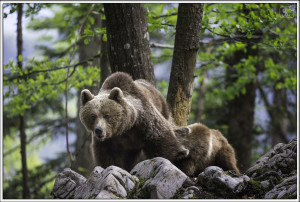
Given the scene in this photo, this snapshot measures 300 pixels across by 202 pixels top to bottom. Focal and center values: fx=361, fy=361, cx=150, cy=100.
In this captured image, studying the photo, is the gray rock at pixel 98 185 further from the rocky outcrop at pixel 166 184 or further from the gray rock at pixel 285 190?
the gray rock at pixel 285 190

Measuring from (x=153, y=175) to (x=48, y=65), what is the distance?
579 cm

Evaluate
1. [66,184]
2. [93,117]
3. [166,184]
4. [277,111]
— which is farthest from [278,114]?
[66,184]

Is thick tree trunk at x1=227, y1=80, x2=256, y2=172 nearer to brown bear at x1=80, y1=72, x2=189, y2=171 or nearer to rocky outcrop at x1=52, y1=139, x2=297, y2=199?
brown bear at x1=80, y1=72, x2=189, y2=171

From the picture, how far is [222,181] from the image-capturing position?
4250 millimetres

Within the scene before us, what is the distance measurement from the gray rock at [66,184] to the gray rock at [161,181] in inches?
33.6

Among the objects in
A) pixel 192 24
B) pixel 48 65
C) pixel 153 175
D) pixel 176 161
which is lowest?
pixel 176 161

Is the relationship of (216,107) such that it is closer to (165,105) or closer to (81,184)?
(165,105)

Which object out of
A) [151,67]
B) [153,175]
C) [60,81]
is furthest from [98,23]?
[153,175]

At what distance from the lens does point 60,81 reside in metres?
9.85

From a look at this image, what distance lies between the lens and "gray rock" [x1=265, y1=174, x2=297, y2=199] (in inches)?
156

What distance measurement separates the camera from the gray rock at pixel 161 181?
407 centimetres

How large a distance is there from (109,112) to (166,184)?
1.47 meters

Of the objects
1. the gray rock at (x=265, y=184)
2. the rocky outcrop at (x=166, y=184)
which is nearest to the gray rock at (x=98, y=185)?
the rocky outcrop at (x=166, y=184)

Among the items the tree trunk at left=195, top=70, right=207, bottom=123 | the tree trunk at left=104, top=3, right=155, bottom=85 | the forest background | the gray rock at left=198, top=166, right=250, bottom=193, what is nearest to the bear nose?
the gray rock at left=198, top=166, right=250, bottom=193
